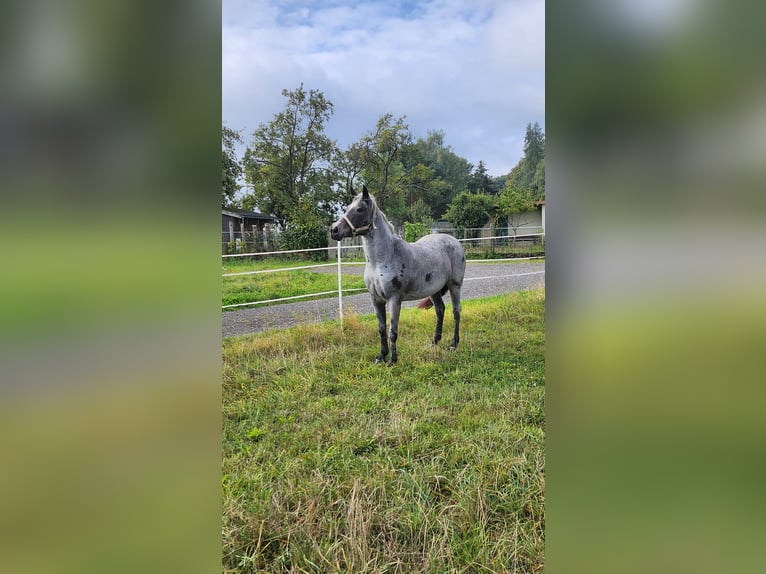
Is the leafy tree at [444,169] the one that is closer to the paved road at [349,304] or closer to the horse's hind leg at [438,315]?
the paved road at [349,304]

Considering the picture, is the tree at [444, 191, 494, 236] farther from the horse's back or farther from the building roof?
the horse's back

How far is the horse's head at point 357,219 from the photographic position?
3.28 metres

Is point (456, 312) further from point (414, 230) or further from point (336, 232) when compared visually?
point (414, 230)

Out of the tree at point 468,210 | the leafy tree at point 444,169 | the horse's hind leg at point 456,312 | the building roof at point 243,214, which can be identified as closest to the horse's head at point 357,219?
the horse's hind leg at point 456,312

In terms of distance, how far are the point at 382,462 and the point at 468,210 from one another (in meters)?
9.13

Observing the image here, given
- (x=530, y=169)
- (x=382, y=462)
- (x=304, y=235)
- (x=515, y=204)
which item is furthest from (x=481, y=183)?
(x=382, y=462)

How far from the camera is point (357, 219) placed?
3.33 m

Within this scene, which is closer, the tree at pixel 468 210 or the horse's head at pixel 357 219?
the horse's head at pixel 357 219

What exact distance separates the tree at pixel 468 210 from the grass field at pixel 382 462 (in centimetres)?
655

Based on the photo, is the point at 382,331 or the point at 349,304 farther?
the point at 349,304

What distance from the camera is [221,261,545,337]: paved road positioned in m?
5.18

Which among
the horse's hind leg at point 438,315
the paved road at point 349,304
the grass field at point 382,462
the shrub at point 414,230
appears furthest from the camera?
the shrub at point 414,230

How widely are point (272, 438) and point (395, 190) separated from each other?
5686 mm
